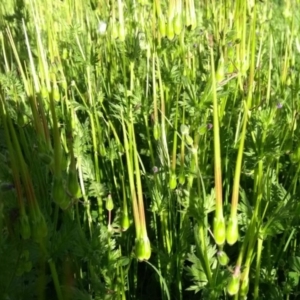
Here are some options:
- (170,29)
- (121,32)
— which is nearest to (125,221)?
(170,29)

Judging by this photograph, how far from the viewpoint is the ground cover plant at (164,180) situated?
72 centimetres

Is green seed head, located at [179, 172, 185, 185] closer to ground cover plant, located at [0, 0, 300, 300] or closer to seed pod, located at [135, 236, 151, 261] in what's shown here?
ground cover plant, located at [0, 0, 300, 300]

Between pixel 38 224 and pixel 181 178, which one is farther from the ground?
pixel 38 224

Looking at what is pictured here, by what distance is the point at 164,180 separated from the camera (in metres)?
1.11

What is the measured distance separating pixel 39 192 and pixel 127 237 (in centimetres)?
30

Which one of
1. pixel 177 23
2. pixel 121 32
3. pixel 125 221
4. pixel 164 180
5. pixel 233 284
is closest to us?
pixel 233 284

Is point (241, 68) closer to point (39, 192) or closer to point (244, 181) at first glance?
point (244, 181)

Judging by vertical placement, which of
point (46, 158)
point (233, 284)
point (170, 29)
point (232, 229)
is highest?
point (170, 29)

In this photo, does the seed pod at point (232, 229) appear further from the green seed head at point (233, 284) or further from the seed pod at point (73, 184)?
the seed pod at point (73, 184)

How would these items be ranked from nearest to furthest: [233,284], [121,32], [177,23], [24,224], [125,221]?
[24,224] → [233,284] → [125,221] → [177,23] → [121,32]

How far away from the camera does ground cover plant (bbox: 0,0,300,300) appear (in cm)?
72

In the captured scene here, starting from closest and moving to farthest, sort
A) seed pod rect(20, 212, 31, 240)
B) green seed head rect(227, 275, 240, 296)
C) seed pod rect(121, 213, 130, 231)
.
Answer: seed pod rect(20, 212, 31, 240)
green seed head rect(227, 275, 240, 296)
seed pod rect(121, 213, 130, 231)

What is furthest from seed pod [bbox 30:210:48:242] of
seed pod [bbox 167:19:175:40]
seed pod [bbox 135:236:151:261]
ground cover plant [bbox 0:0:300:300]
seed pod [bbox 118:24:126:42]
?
seed pod [bbox 118:24:126:42]

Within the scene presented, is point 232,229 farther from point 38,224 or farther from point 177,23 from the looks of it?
point 177,23
